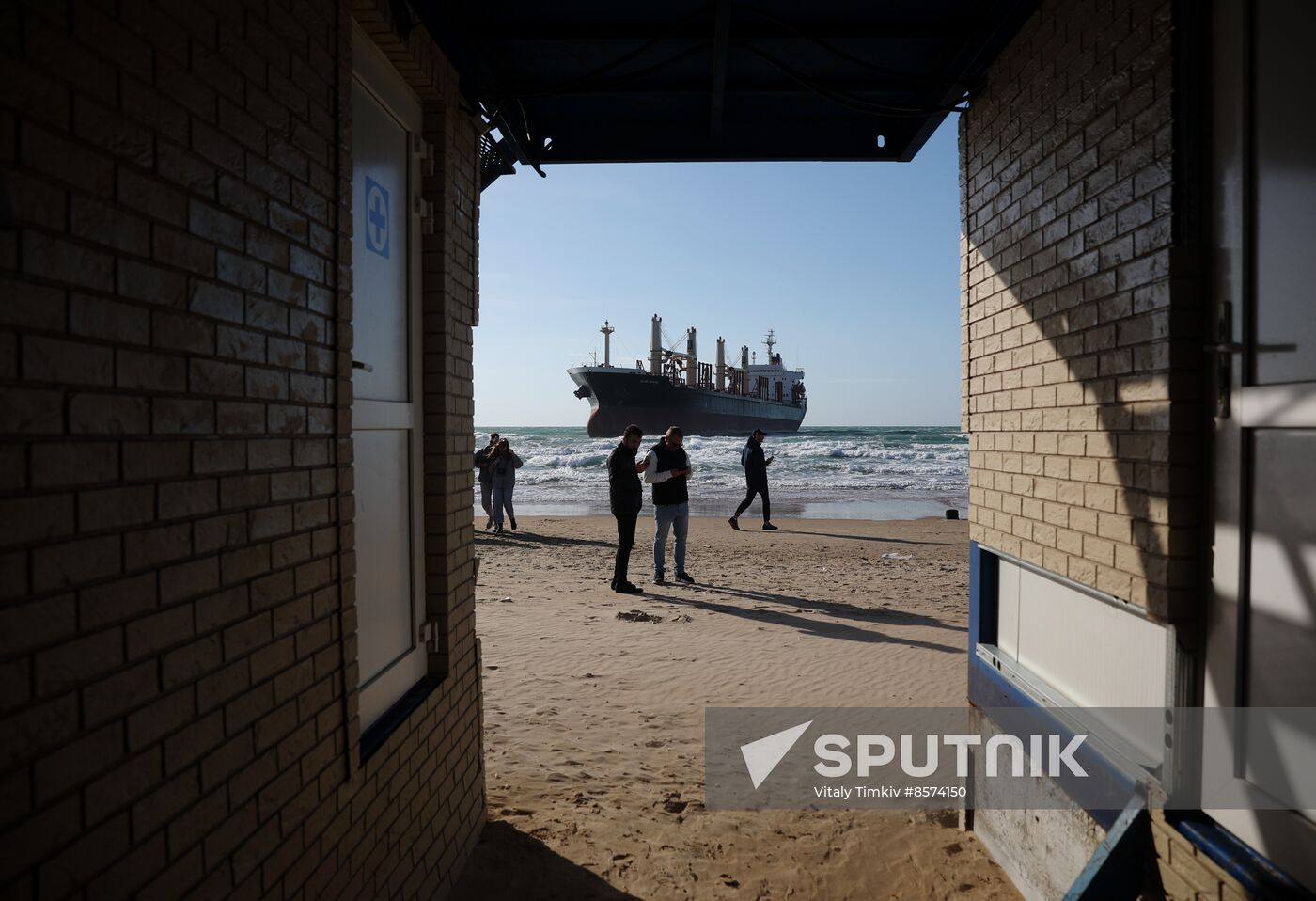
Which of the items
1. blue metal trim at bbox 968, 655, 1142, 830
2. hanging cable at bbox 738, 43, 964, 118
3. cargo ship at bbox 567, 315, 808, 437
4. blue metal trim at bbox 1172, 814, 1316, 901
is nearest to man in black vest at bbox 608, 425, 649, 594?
hanging cable at bbox 738, 43, 964, 118

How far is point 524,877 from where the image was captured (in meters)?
3.56

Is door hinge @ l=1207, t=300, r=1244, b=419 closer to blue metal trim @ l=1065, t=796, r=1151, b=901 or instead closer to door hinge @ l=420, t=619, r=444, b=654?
blue metal trim @ l=1065, t=796, r=1151, b=901

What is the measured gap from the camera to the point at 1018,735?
345 cm

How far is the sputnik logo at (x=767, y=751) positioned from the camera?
15.5 feet

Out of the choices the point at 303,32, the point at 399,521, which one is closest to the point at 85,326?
the point at 303,32

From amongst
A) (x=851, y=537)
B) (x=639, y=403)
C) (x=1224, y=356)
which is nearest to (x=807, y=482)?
(x=851, y=537)

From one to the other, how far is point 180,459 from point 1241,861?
8.79 feet

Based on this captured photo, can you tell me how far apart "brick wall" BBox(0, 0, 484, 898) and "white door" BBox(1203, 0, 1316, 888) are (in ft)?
8.12

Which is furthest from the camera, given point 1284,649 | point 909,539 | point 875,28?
point 909,539

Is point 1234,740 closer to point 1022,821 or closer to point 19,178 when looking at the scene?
point 1022,821

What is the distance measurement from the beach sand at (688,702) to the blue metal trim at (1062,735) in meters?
0.74

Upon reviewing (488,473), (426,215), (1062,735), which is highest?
(426,215)

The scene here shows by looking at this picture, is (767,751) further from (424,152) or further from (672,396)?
(672,396)

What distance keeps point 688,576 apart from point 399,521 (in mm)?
7155
